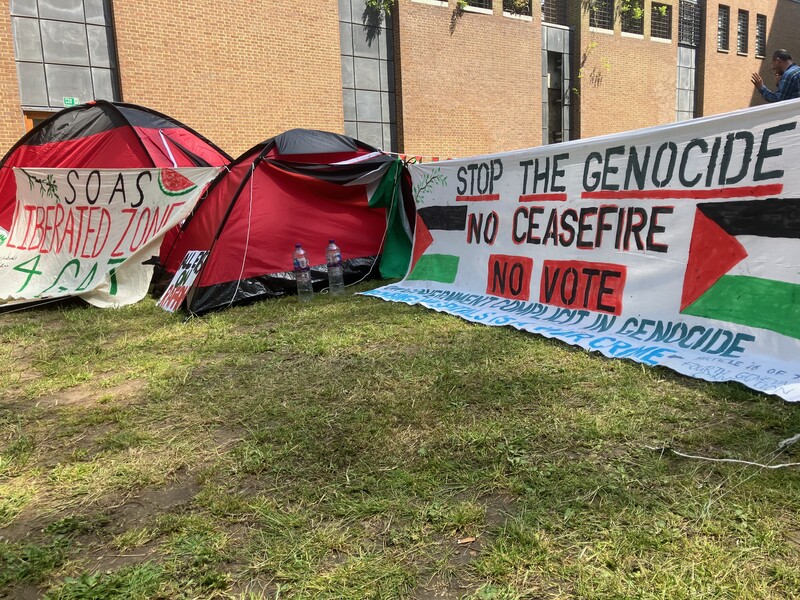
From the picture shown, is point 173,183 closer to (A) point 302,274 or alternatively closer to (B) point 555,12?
(A) point 302,274

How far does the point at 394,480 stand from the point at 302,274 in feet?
13.0

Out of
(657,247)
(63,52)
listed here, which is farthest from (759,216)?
(63,52)

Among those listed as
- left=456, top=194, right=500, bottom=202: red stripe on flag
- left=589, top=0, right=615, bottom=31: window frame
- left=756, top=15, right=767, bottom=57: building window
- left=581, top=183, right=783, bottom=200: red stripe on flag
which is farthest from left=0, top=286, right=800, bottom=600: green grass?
left=756, top=15, right=767, bottom=57: building window

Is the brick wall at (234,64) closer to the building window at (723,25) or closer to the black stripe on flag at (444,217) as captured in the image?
the black stripe on flag at (444,217)

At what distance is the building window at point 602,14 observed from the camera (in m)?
21.4

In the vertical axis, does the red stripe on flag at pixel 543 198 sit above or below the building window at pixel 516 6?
below

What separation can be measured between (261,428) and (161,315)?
3.14 m

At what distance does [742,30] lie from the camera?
2584cm

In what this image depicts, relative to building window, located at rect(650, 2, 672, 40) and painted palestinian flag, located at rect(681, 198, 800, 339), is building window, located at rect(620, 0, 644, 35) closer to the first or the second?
building window, located at rect(650, 2, 672, 40)

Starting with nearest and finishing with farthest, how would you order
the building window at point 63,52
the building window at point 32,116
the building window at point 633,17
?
the building window at point 63,52 → the building window at point 32,116 → the building window at point 633,17

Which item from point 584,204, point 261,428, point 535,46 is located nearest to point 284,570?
point 261,428

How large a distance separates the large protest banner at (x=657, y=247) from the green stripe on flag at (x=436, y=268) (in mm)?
272

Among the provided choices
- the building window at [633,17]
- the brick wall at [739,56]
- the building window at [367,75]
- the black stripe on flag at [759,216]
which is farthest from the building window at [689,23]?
the black stripe on flag at [759,216]

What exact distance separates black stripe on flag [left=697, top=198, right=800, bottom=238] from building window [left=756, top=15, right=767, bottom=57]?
29632 mm
